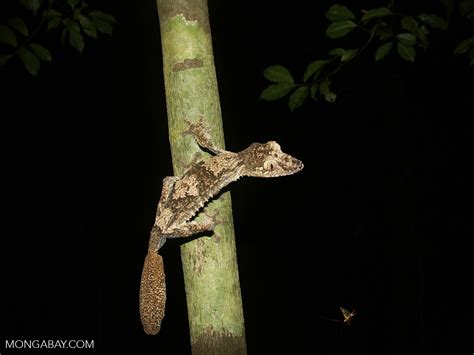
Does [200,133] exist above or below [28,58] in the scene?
below

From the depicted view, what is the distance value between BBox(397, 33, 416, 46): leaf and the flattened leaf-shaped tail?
7.43ft

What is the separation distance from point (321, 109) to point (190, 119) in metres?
9.33

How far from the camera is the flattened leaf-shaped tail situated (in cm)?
265

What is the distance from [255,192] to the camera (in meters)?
10.9

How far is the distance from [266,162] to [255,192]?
7.77 metres

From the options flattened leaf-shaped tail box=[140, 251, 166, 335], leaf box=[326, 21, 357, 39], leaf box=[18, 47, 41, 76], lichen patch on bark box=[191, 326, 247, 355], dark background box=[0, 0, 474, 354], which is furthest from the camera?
dark background box=[0, 0, 474, 354]

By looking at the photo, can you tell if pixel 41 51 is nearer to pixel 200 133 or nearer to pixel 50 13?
pixel 50 13

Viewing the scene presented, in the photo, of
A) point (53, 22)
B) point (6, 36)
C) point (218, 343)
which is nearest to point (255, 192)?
point (53, 22)

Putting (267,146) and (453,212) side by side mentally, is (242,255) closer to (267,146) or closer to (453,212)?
(453,212)

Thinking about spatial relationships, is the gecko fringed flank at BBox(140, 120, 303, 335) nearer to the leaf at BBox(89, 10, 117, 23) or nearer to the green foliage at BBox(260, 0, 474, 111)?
the green foliage at BBox(260, 0, 474, 111)

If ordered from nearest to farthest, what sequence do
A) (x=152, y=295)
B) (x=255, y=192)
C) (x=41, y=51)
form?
(x=152, y=295) < (x=41, y=51) < (x=255, y=192)

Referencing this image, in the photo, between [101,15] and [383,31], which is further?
[101,15]

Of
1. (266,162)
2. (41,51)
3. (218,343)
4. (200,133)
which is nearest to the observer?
(218,343)

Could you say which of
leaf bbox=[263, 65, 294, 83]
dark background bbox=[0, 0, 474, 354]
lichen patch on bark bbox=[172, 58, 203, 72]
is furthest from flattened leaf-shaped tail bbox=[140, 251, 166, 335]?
dark background bbox=[0, 0, 474, 354]
